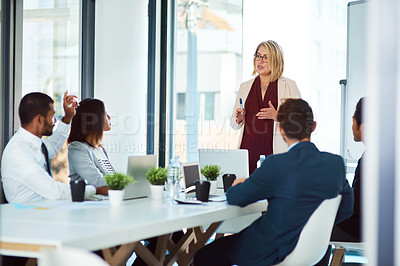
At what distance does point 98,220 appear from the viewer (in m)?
2.25

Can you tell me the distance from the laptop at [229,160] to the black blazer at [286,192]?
1.38 meters

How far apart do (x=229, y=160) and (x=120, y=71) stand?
A: 2072mm

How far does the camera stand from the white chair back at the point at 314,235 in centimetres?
266

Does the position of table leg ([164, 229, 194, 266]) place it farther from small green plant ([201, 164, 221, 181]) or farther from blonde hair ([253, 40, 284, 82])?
blonde hair ([253, 40, 284, 82])

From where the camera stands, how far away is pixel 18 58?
4.39 metres

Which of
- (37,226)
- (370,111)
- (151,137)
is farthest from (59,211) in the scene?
(151,137)

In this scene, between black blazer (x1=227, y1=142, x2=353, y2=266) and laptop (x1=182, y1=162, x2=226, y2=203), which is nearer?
black blazer (x1=227, y1=142, x2=353, y2=266)

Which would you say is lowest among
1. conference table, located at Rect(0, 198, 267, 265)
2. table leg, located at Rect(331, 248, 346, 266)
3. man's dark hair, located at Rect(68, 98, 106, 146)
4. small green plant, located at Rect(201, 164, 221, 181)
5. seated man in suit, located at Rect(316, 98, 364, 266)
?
table leg, located at Rect(331, 248, 346, 266)

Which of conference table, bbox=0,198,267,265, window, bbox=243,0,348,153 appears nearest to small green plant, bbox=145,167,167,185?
conference table, bbox=0,198,267,265

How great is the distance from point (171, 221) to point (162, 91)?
4.25 meters

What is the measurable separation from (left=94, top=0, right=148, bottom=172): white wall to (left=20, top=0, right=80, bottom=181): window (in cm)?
27

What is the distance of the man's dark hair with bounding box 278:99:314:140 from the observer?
2805 mm

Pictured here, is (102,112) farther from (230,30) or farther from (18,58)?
(230,30)

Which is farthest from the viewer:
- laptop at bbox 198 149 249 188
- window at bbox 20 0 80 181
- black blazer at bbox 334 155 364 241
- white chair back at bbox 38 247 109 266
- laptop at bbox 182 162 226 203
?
window at bbox 20 0 80 181
